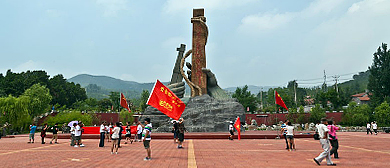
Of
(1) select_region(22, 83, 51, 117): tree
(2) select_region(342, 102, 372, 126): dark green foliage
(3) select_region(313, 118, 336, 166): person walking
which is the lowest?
(3) select_region(313, 118, 336, 166): person walking

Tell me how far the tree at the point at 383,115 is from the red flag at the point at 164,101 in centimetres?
3585

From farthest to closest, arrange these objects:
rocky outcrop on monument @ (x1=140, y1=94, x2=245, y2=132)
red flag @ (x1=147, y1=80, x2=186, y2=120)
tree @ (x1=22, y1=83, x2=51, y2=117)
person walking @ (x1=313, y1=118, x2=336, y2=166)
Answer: tree @ (x1=22, y1=83, x2=51, y2=117) → rocky outcrop on monument @ (x1=140, y1=94, x2=245, y2=132) → red flag @ (x1=147, y1=80, x2=186, y2=120) → person walking @ (x1=313, y1=118, x2=336, y2=166)

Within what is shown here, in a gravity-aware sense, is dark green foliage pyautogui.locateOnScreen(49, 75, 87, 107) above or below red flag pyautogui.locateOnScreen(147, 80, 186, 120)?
above

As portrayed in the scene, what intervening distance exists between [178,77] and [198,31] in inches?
223

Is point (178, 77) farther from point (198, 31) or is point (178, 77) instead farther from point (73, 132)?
point (73, 132)

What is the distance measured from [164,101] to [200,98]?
1622cm

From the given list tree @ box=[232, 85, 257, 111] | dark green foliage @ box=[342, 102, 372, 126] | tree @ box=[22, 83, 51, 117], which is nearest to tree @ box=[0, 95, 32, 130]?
tree @ box=[22, 83, 51, 117]

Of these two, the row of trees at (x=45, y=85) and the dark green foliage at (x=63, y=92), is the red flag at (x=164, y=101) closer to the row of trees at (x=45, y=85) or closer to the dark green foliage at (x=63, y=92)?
the row of trees at (x=45, y=85)

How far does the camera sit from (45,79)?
56.7 m

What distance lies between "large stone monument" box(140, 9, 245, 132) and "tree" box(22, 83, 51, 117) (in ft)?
61.1

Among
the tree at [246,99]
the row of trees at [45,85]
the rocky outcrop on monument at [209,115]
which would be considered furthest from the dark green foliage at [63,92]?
the rocky outcrop on monument at [209,115]

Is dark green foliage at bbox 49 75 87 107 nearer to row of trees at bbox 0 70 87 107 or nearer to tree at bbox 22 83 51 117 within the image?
row of trees at bbox 0 70 87 107

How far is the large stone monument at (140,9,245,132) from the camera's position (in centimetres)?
2364

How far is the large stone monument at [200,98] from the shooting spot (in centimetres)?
2364
